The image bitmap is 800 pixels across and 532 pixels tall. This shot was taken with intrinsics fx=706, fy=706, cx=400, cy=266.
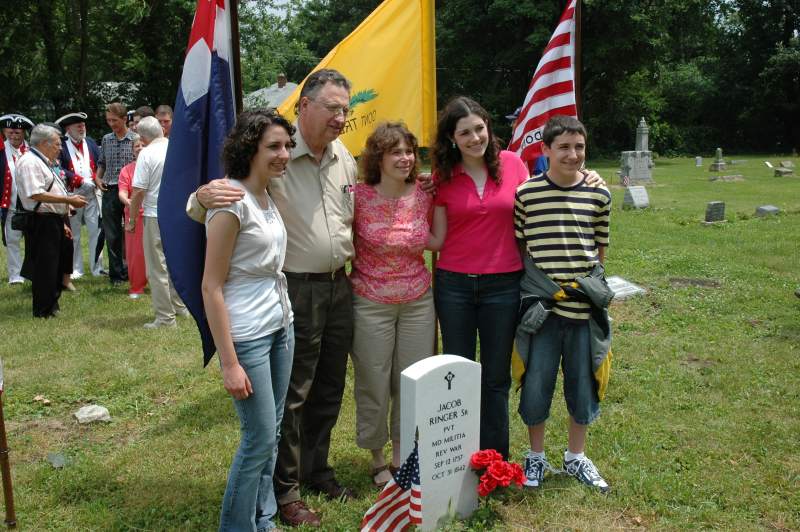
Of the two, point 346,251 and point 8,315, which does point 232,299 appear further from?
point 8,315

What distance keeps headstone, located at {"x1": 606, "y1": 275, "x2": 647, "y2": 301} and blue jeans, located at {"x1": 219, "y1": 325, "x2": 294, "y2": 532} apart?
5421 mm

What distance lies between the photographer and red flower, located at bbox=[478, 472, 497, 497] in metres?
3.36

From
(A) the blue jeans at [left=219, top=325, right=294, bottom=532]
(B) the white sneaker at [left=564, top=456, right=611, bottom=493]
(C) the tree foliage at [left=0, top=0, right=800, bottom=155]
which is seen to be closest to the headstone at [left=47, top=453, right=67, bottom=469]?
(A) the blue jeans at [left=219, top=325, right=294, bottom=532]

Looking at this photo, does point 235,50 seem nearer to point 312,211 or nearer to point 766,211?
point 312,211

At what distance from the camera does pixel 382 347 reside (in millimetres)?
3678

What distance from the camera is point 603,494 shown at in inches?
149

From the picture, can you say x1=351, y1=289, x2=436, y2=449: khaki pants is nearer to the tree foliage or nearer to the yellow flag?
the yellow flag

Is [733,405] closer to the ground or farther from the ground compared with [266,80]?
closer to the ground

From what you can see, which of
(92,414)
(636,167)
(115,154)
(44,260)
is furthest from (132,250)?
(636,167)

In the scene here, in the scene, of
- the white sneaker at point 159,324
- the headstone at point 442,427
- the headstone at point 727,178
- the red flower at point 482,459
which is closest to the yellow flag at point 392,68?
the headstone at point 442,427

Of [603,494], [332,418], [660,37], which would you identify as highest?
[660,37]

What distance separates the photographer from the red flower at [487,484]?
336 cm

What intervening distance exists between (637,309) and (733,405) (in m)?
2.57

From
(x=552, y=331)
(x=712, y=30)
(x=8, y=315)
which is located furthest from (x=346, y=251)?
(x=712, y=30)
